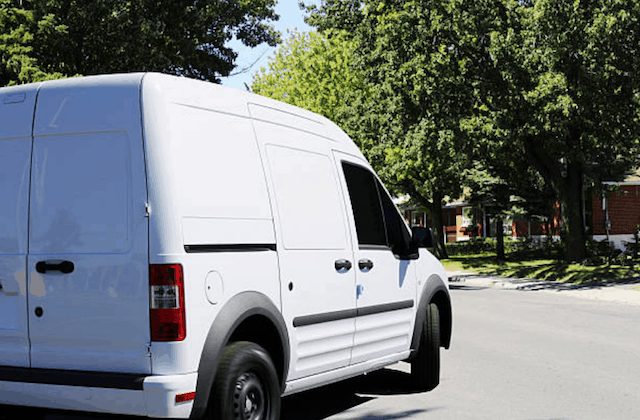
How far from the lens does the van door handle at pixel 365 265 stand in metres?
6.64

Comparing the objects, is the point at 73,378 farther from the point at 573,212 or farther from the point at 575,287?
the point at 573,212

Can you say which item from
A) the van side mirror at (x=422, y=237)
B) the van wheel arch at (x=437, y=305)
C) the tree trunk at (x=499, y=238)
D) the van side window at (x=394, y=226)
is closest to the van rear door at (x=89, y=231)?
the van side window at (x=394, y=226)

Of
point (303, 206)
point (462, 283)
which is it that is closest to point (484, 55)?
point (462, 283)

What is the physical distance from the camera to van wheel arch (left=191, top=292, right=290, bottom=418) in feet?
15.6

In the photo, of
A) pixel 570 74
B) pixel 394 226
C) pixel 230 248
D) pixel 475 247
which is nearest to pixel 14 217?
pixel 230 248

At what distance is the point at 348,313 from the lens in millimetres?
6379

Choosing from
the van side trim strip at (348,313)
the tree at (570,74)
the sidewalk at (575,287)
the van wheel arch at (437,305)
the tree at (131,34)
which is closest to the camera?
the van side trim strip at (348,313)

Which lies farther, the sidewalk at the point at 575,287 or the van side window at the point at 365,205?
the sidewalk at the point at 575,287

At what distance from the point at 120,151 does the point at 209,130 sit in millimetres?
619

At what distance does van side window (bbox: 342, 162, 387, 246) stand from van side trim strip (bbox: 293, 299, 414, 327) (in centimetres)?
55

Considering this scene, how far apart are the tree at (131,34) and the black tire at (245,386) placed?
1986 cm

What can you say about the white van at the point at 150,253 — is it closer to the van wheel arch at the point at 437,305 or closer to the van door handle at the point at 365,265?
the van door handle at the point at 365,265

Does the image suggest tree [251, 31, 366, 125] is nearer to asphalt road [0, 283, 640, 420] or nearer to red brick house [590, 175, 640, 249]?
red brick house [590, 175, 640, 249]

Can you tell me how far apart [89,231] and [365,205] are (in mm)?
2837
